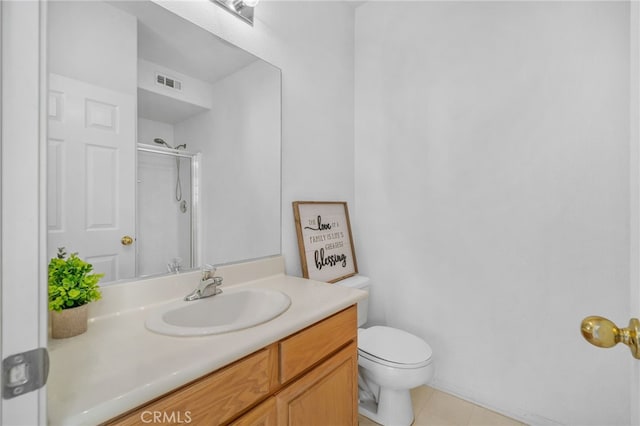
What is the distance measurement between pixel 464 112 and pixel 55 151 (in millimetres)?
1940

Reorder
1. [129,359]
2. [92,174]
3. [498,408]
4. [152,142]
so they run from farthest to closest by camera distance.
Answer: [498,408] < [152,142] < [92,174] < [129,359]

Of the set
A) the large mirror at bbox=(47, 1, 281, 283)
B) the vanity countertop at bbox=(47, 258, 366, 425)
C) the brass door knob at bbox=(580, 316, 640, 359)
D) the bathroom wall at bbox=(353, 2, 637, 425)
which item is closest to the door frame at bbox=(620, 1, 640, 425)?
the brass door knob at bbox=(580, 316, 640, 359)

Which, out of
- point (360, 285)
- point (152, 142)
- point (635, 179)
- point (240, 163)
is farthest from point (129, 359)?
point (360, 285)

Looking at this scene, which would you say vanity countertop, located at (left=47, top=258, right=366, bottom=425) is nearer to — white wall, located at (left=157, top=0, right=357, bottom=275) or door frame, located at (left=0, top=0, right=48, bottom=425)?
door frame, located at (left=0, top=0, right=48, bottom=425)

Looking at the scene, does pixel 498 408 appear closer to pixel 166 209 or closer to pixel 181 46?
pixel 166 209

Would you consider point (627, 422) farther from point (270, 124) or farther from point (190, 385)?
point (270, 124)

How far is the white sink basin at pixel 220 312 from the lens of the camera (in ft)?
2.76

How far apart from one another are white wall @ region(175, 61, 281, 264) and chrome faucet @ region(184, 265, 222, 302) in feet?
0.36

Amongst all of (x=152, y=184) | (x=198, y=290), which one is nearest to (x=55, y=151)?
(x=152, y=184)

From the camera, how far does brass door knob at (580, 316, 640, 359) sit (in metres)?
0.48

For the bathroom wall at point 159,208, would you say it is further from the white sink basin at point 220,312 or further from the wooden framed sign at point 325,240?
the wooden framed sign at point 325,240

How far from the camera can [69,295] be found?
31.6 inches

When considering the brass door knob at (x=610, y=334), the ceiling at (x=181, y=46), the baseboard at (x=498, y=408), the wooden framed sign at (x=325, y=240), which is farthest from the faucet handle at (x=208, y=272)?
the baseboard at (x=498, y=408)

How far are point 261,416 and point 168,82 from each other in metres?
1.26
